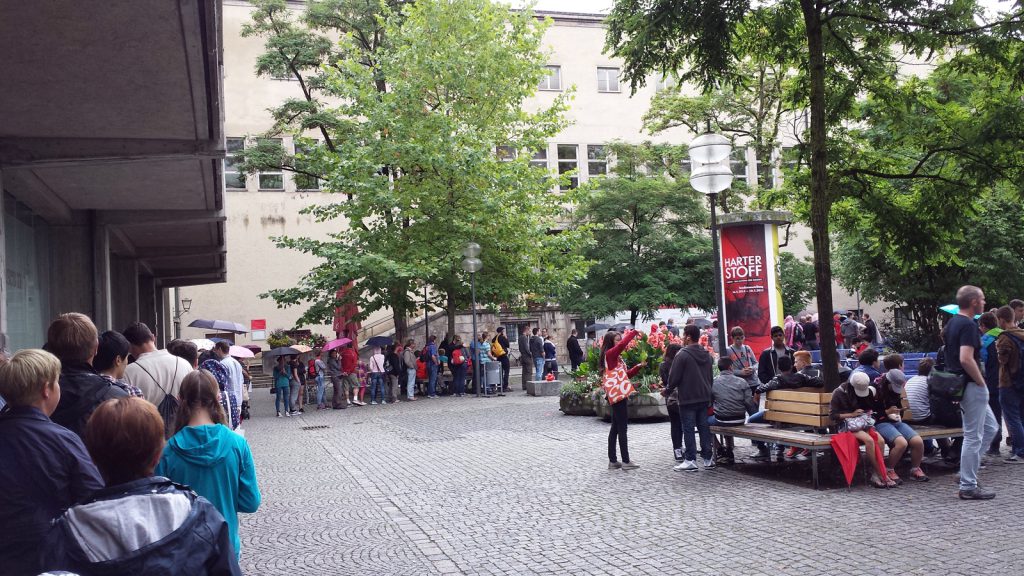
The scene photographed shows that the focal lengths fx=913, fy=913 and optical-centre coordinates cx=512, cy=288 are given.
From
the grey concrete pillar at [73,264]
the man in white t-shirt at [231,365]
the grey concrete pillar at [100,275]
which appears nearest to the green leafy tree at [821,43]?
the man in white t-shirt at [231,365]

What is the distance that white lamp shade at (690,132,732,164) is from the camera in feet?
42.6

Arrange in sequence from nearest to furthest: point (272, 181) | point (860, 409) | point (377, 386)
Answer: point (860, 409) → point (377, 386) → point (272, 181)

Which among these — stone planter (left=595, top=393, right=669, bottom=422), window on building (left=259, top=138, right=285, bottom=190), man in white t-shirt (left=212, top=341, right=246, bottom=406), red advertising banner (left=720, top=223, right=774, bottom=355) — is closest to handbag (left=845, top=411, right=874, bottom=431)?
man in white t-shirt (left=212, top=341, right=246, bottom=406)

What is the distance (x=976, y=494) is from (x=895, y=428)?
1350mm

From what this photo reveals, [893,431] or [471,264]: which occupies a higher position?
[471,264]

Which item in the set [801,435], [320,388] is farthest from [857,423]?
[320,388]

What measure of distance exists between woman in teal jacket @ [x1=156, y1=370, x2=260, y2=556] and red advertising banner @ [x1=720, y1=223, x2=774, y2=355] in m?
17.0

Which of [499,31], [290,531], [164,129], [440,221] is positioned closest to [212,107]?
[164,129]

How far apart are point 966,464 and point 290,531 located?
6060 millimetres

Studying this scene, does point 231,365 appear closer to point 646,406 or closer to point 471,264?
point 646,406

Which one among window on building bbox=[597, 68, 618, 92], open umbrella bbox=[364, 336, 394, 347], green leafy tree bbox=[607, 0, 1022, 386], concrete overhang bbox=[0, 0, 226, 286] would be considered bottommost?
open umbrella bbox=[364, 336, 394, 347]

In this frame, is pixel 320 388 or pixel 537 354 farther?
pixel 537 354

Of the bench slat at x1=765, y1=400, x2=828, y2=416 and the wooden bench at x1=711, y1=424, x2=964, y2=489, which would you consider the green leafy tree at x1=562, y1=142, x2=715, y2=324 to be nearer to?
the bench slat at x1=765, y1=400, x2=828, y2=416

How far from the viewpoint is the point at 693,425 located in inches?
412
